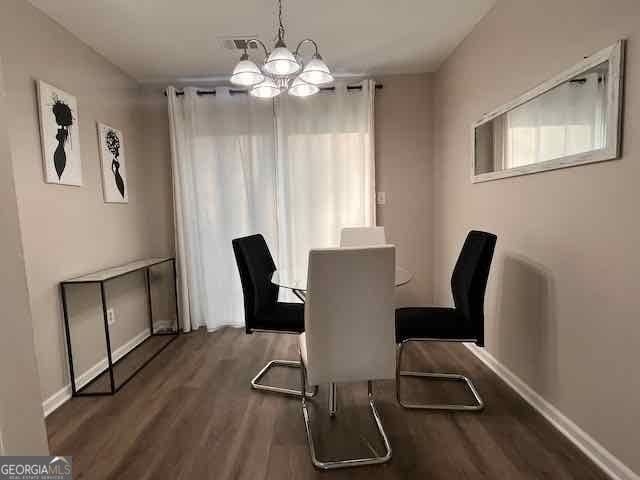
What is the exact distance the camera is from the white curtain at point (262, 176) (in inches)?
122

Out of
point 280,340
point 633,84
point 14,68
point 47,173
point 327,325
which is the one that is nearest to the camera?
point 633,84

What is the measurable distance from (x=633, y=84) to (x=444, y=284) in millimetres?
2117

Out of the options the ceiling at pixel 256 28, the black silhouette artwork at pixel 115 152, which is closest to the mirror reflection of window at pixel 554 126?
the ceiling at pixel 256 28

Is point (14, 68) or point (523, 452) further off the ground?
point (14, 68)

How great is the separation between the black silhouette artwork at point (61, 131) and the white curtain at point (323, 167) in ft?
5.33

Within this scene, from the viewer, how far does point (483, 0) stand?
2059 millimetres

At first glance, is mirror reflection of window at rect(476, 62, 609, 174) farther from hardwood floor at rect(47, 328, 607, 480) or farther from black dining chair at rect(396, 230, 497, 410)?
hardwood floor at rect(47, 328, 607, 480)

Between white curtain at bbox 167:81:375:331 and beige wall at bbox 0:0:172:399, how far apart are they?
1.19ft

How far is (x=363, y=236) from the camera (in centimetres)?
276

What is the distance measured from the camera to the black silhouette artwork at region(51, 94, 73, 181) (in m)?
2.05

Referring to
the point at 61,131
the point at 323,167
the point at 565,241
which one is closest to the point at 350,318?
the point at 565,241

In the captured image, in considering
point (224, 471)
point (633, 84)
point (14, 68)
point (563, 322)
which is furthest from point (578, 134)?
point (14, 68)

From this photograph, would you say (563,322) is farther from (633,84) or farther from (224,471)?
(224,471)

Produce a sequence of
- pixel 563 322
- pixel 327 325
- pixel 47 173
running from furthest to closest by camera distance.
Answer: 1. pixel 47 173
2. pixel 563 322
3. pixel 327 325
